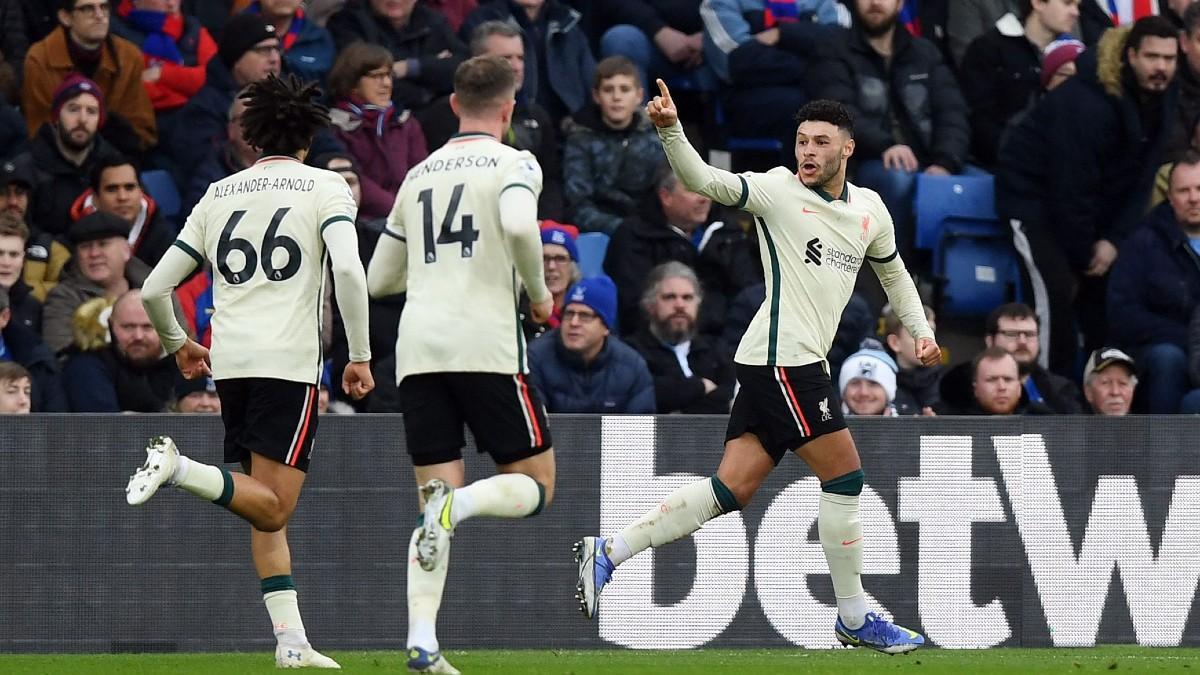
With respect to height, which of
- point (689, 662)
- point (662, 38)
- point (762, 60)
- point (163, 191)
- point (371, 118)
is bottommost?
point (689, 662)

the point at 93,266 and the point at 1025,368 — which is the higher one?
the point at 93,266

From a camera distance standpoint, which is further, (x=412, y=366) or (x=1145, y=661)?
(x=1145, y=661)

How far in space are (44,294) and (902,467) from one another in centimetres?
528

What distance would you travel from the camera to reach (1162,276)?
13.2m

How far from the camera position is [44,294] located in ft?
41.2

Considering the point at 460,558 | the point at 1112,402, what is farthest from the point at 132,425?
the point at 1112,402

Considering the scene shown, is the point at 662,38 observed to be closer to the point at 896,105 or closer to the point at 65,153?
the point at 896,105

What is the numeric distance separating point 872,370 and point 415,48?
422 cm

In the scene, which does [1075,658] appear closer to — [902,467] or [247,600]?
[902,467]

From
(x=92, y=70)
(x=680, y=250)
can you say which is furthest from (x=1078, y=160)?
(x=92, y=70)

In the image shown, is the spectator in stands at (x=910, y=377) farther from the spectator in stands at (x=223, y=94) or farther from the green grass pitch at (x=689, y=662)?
the spectator in stands at (x=223, y=94)

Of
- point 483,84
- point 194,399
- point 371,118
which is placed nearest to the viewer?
point 483,84

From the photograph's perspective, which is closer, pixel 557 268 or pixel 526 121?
pixel 557 268

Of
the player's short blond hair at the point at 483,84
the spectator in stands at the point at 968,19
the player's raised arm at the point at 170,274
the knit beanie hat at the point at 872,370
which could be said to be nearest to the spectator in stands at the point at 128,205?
the player's raised arm at the point at 170,274
